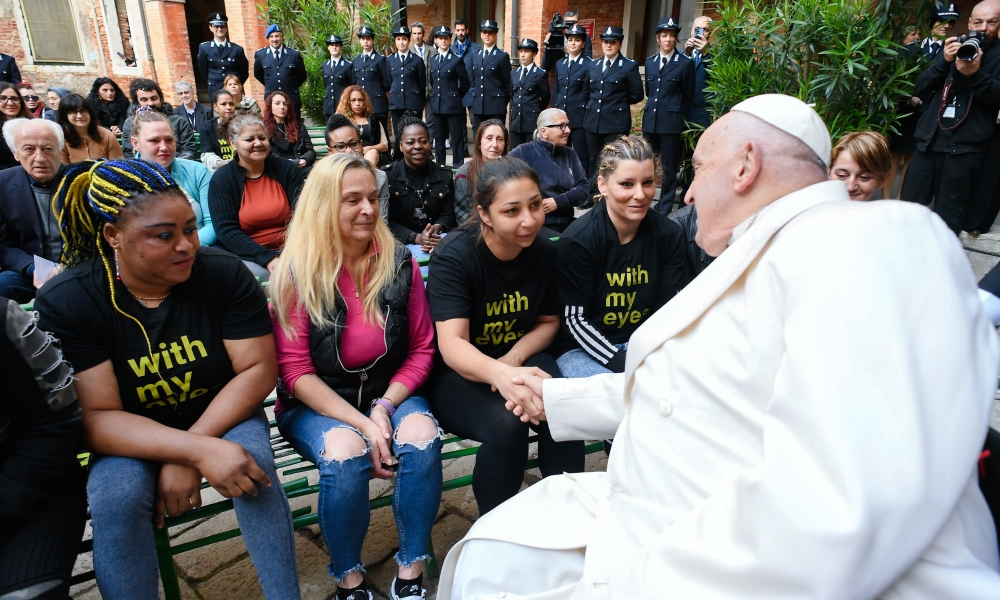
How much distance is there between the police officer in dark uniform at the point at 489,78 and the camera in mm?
9820

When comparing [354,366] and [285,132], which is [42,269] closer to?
[354,366]

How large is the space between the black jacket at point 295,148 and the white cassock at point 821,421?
23.0 ft

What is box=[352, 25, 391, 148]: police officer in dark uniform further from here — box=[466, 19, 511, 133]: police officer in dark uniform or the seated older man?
the seated older man

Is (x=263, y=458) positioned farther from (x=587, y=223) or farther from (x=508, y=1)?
(x=508, y=1)

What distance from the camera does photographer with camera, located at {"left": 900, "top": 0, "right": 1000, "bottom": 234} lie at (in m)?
4.93

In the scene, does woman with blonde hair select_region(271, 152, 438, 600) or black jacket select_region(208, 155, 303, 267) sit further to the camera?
black jacket select_region(208, 155, 303, 267)

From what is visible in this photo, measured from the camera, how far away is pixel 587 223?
9.84ft

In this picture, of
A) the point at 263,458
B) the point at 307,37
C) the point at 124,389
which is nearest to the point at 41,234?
the point at 124,389

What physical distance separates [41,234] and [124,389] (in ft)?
9.05

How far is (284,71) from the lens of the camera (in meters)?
11.3

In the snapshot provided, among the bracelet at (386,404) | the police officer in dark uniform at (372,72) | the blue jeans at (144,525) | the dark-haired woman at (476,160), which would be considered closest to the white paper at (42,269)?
the blue jeans at (144,525)

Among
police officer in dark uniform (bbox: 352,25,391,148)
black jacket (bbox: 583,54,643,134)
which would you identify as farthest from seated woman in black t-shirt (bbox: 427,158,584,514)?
police officer in dark uniform (bbox: 352,25,391,148)

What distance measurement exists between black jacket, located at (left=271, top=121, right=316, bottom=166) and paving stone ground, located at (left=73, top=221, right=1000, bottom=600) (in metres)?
5.53

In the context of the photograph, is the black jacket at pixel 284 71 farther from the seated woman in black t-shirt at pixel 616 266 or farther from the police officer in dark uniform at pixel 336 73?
the seated woman in black t-shirt at pixel 616 266
